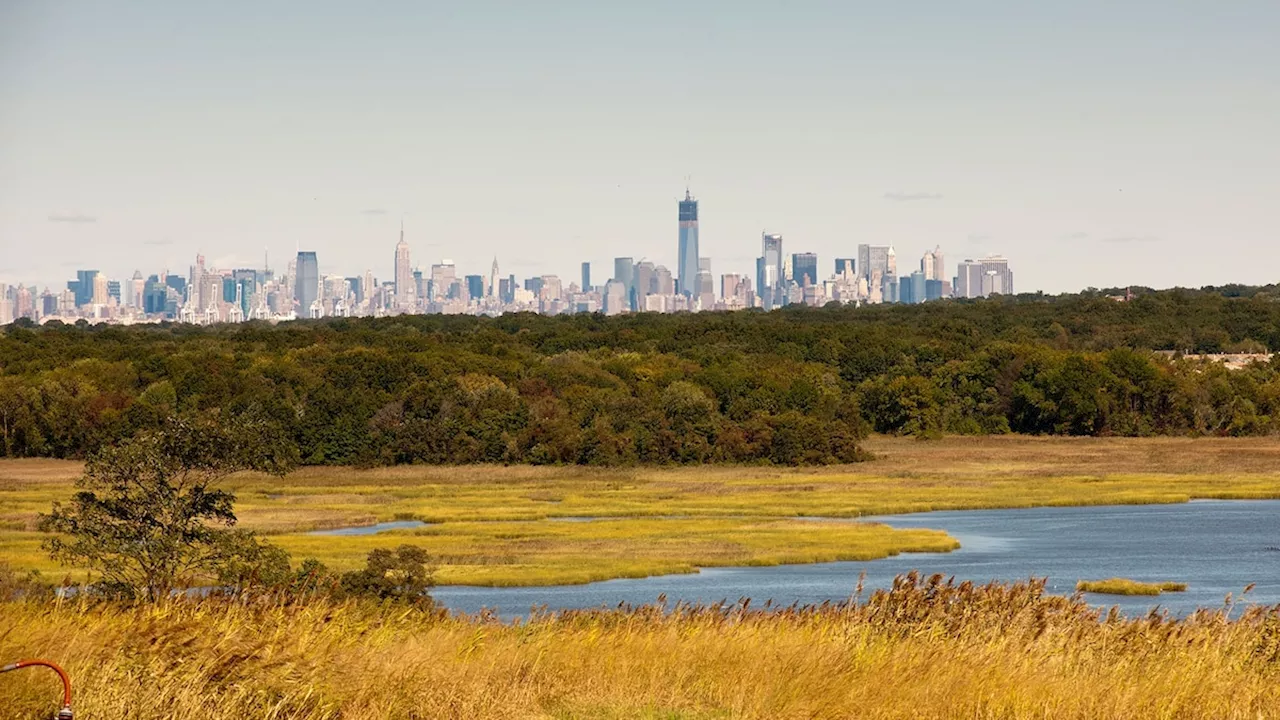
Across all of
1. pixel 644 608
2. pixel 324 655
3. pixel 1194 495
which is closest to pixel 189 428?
pixel 644 608

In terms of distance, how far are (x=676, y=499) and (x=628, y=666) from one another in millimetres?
59376

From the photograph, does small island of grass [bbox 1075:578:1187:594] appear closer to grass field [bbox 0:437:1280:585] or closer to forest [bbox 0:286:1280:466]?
grass field [bbox 0:437:1280:585]

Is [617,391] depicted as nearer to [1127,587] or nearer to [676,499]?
[676,499]

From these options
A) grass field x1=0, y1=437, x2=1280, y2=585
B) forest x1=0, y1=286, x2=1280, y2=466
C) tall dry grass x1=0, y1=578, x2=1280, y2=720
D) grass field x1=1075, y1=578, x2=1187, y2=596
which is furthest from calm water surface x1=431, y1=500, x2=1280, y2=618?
forest x1=0, y1=286, x2=1280, y2=466

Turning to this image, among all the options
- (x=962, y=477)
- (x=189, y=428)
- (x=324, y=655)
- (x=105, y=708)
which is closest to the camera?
(x=105, y=708)

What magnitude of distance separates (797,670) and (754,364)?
106 m

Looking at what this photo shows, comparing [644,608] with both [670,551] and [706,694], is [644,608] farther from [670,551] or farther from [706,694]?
[670,551]

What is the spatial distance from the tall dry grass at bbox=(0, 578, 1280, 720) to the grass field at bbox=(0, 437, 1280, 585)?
32646 mm

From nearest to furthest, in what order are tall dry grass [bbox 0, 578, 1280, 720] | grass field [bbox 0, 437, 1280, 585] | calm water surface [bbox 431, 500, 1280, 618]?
1. tall dry grass [bbox 0, 578, 1280, 720]
2. calm water surface [bbox 431, 500, 1280, 618]
3. grass field [bbox 0, 437, 1280, 585]

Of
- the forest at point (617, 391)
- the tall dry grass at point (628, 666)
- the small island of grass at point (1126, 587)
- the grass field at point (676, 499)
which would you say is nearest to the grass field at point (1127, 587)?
the small island of grass at point (1126, 587)

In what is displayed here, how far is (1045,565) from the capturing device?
46719mm

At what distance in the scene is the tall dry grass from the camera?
31.7ft

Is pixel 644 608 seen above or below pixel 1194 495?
above

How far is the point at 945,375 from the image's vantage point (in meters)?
113
